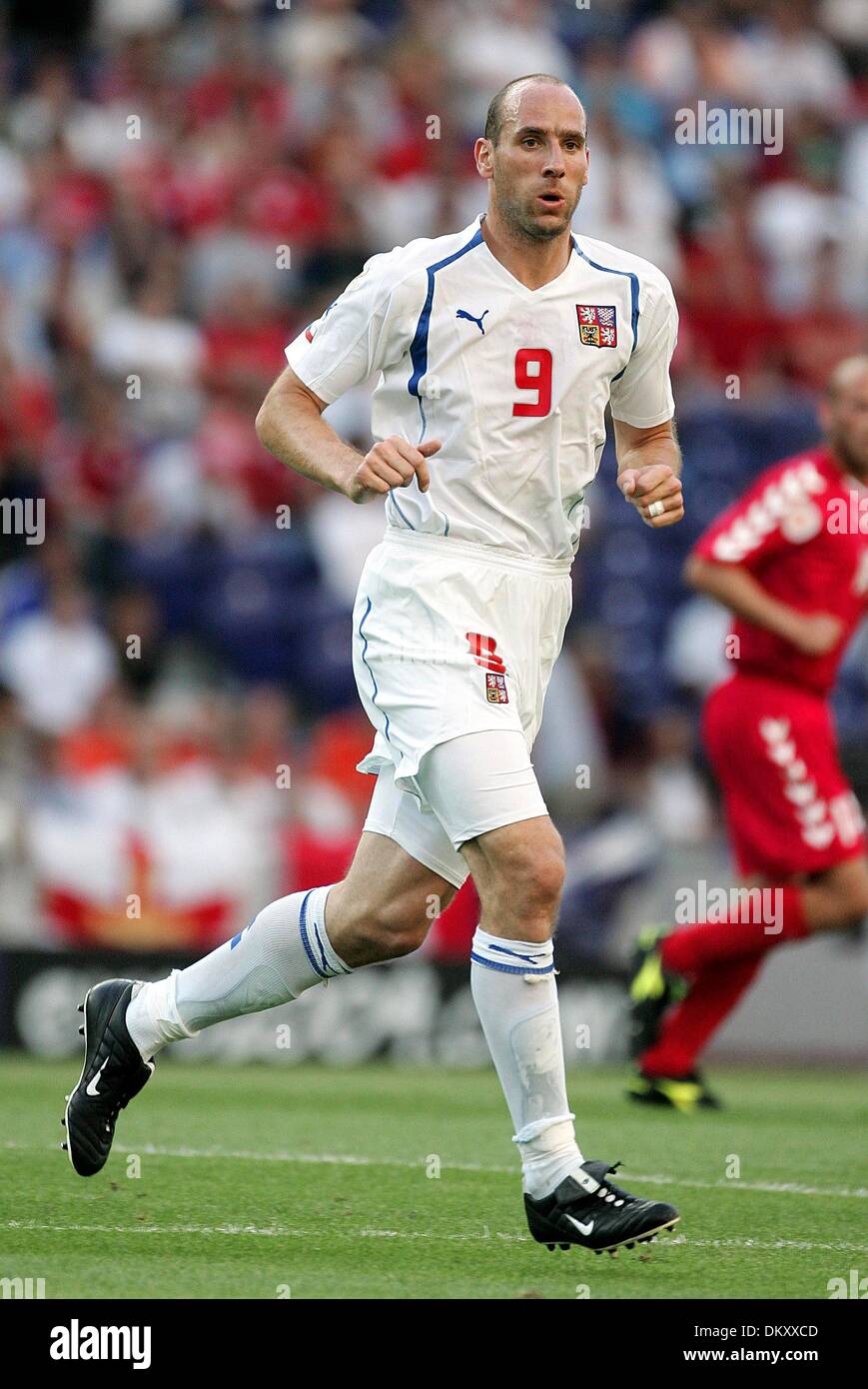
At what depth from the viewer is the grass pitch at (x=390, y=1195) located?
4.77 meters

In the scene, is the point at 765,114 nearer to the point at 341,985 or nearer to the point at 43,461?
the point at 43,461

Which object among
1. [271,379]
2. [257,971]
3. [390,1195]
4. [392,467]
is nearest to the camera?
[392,467]

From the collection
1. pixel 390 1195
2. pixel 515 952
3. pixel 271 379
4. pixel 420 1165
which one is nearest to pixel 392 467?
pixel 515 952

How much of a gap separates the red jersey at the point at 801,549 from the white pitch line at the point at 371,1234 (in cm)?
329

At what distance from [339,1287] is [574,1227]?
23.0 inches

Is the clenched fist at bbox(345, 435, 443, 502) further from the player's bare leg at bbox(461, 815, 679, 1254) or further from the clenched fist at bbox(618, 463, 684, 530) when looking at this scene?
the player's bare leg at bbox(461, 815, 679, 1254)

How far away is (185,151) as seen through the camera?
14062mm

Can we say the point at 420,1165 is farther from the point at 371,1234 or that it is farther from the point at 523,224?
the point at 523,224

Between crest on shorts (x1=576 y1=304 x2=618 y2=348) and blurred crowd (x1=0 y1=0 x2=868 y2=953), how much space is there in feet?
19.4

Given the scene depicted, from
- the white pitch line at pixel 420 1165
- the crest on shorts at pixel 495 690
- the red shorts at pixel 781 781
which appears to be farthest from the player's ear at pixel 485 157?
the red shorts at pixel 781 781

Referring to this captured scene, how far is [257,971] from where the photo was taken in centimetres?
545

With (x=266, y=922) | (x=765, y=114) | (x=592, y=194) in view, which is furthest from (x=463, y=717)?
(x=765, y=114)

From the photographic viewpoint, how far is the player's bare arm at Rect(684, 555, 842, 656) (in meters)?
8.12

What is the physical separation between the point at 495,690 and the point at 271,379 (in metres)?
7.96
